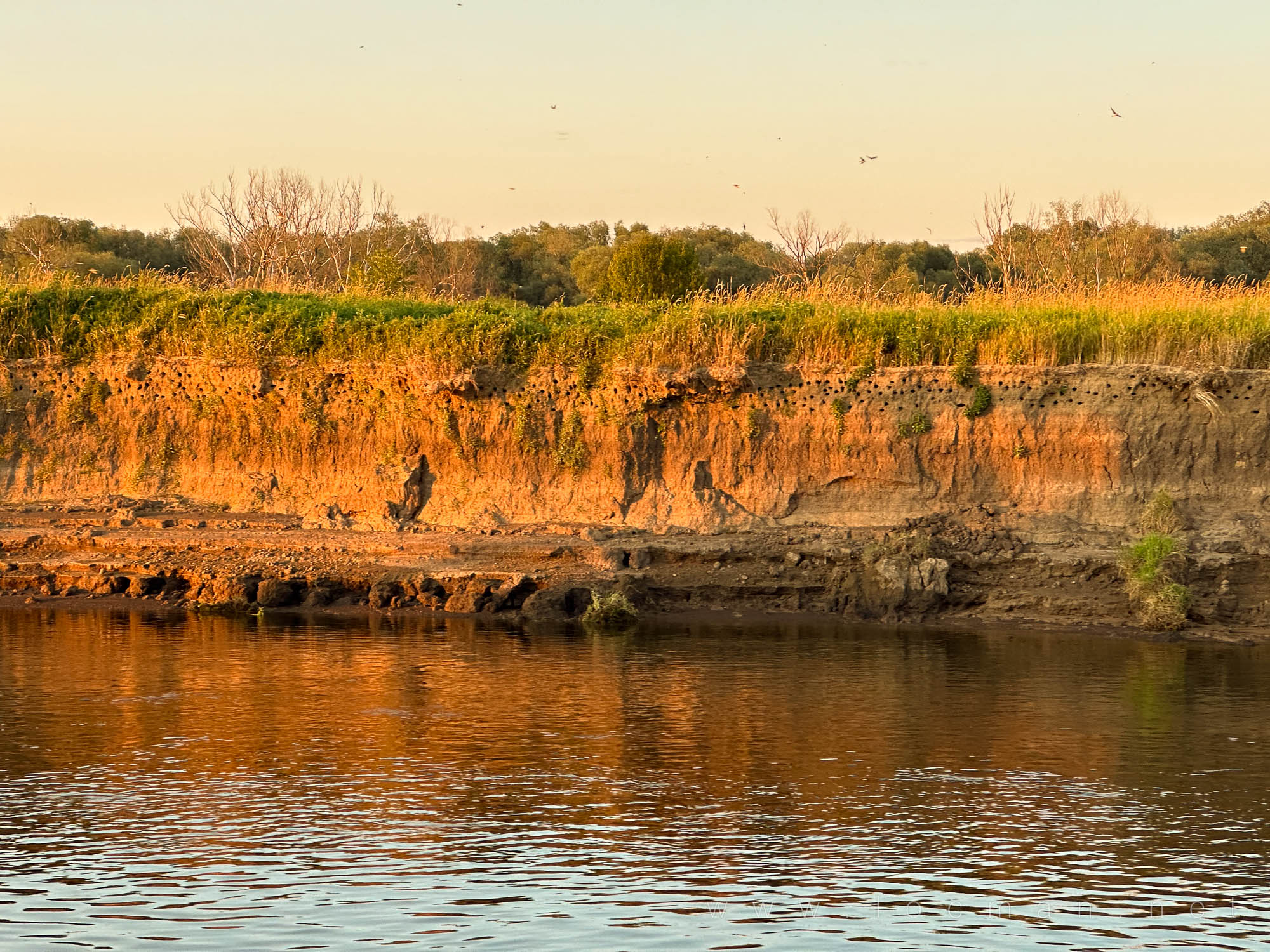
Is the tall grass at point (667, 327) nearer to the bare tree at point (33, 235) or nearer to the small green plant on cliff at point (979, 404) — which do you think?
the small green plant on cliff at point (979, 404)

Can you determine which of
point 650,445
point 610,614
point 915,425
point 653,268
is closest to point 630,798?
point 610,614

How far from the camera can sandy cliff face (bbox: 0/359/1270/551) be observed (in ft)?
60.2

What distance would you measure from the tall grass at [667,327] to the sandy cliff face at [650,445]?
33 cm

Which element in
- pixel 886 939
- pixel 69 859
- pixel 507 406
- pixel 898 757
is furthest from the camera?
pixel 507 406

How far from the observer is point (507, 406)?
20359 millimetres

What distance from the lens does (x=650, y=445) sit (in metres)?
20.0

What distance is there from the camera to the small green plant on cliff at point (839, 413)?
19312mm

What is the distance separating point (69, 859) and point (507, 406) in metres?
12.6

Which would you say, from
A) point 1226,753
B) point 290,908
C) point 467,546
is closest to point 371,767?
point 290,908

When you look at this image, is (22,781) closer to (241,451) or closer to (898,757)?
(898,757)

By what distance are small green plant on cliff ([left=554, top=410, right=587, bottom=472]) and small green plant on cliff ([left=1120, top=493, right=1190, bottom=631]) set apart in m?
6.80

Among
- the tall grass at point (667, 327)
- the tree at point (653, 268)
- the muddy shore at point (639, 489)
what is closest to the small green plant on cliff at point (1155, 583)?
the muddy shore at point (639, 489)

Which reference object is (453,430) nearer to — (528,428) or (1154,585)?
(528,428)

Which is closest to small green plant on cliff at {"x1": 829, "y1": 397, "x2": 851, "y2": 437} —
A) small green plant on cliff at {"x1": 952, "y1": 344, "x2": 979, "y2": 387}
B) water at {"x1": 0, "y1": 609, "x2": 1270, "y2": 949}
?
small green plant on cliff at {"x1": 952, "y1": 344, "x2": 979, "y2": 387}
